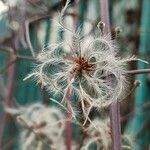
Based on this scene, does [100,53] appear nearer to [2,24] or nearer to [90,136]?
[90,136]

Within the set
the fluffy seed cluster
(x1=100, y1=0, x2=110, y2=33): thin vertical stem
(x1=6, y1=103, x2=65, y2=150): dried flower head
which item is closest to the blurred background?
(x1=6, y1=103, x2=65, y2=150): dried flower head

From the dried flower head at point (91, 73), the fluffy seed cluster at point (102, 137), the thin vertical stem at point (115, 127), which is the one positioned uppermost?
the dried flower head at point (91, 73)

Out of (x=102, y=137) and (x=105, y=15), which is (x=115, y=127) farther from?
(x=102, y=137)

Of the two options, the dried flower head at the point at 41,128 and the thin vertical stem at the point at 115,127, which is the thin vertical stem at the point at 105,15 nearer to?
the thin vertical stem at the point at 115,127

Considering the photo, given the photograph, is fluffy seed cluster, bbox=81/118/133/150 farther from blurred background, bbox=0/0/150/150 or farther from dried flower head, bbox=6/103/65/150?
blurred background, bbox=0/0/150/150

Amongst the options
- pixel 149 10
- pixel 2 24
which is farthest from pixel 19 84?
pixel 149 10

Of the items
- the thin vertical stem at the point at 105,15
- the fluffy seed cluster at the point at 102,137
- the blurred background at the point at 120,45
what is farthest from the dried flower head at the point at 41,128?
the thin vertical stem at the point at 105,15
